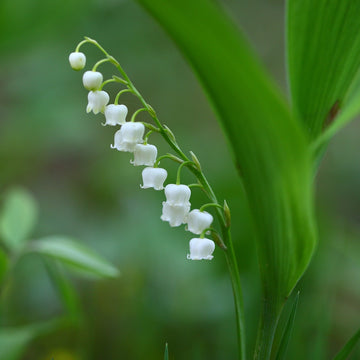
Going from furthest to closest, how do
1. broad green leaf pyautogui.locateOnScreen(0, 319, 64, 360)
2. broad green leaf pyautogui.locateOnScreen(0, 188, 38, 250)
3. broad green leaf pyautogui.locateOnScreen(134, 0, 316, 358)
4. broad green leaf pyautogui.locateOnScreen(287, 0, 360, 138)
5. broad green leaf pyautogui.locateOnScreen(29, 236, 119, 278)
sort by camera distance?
broad green leaf pyautogui.locateOnScreen(0, 188, 38, 250) < broad green leaf pyautogui.locateOnScreen(0, 319, 64, 360) < broad green leaf pyautogui.locateOnScreen(29, 236, 119, 278) < broad green leaf pyautogui.locateOnScreen(287, 0, 360, 138) < broad green leaf pyautogui.locateOnScreen(134, 0, 316, 358)

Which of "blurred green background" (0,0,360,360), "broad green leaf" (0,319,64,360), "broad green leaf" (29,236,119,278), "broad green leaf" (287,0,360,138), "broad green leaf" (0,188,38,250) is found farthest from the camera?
"blurred green background" (0,0,360,360)

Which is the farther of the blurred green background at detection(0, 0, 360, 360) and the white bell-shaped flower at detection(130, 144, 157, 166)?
the blurred green background at detection(0, 0, 360, 360)

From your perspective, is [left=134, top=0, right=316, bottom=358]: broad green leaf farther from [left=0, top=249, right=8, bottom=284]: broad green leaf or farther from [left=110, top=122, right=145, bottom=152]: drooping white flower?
[left=0, top=249, right=8, bottom=284]: broad green leaf

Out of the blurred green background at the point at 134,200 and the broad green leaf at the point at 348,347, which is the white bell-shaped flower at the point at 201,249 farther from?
the blurred green background at the point at 134,200

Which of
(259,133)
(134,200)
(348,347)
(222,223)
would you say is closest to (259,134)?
(259,133)

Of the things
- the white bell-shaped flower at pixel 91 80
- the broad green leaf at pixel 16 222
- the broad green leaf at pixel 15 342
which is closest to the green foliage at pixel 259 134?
the white bell-shaped flower at pixel 91 80

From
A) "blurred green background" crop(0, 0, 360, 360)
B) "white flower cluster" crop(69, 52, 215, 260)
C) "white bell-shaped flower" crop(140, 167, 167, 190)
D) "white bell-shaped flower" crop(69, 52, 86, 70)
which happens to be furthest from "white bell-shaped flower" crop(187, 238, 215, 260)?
"blurred green background" crop(0, 0, 360, 360)

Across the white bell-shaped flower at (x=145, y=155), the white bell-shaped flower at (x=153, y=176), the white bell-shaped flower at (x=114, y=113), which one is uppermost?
the white bell-shaped flower at (x=114, y=113)

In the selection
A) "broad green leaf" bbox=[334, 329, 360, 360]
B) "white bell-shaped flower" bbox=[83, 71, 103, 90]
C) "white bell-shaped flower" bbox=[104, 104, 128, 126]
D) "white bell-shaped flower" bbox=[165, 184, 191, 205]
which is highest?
"white bell-shaped flower" bbox=[83, 71, 103, 90]
